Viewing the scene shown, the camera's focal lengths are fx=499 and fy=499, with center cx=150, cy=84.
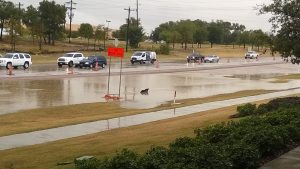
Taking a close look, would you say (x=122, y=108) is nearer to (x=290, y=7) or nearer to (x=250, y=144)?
(x=290, y=7)

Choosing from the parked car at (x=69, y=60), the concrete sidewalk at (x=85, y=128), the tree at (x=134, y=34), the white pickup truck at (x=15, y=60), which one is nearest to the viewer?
the concrete sidewalk at (x=85, y=128)

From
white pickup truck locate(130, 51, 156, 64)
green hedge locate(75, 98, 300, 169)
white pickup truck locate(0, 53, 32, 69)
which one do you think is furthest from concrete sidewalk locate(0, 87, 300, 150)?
white pickup truck locate(130, 51, 156, 64)

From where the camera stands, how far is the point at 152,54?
72188 millimetres

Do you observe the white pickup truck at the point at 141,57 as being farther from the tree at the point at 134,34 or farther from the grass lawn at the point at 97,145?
the grass lawn at the point at 97,145

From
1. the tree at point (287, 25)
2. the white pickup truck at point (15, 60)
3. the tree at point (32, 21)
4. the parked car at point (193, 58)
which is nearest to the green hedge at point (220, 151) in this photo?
A: the tree at point (287, 25)

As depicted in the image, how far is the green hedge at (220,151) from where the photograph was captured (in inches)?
291

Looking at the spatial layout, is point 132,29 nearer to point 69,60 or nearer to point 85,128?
point 69,60

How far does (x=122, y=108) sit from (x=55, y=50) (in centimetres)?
5950

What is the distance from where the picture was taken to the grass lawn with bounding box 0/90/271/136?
1864 cm

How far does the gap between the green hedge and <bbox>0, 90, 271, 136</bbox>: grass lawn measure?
9.65 metres

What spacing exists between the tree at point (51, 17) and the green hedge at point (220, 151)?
268ft

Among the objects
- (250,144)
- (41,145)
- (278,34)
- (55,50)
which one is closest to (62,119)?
(41,145)

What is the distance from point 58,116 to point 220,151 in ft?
49.0

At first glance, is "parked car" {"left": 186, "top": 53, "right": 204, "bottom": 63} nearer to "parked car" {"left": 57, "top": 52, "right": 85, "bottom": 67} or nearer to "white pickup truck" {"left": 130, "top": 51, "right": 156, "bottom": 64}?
"white pickup truck" {"left": 130, "top": 51, "right": 156, "bottom": 64}
